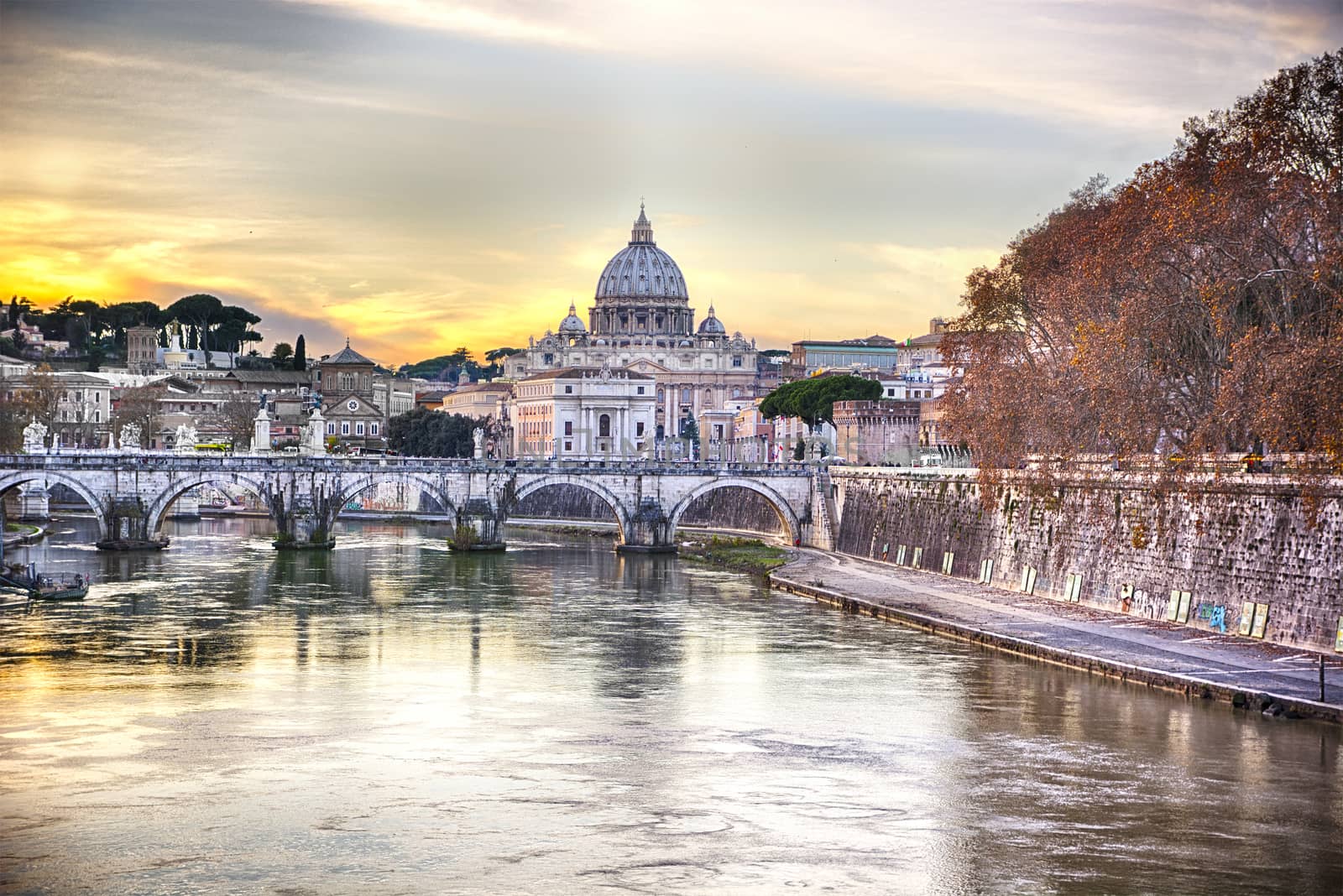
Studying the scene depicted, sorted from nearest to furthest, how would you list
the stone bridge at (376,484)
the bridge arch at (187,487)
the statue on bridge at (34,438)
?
the stone bridge at (376,484) → the bridge arch at (187,487) → the statue on bridge at (34,438)

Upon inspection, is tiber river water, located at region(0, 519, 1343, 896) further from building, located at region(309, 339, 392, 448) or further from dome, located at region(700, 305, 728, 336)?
dome, located at region(700, 305, 728, 336)

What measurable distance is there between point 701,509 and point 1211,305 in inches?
1901

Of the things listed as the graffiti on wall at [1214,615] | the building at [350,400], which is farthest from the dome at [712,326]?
the graffiti on wall at [1214,615]

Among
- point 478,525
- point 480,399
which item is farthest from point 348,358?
point 478,525

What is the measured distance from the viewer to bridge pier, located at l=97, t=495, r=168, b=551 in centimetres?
6128

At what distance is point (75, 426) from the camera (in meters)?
112

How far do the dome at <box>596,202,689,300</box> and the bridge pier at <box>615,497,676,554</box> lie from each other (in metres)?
108

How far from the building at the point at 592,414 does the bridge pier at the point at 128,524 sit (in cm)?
6272

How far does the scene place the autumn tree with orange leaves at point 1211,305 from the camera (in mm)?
31016

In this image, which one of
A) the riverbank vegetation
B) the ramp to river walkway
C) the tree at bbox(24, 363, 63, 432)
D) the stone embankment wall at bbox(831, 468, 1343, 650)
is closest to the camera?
the ramp to river walkway

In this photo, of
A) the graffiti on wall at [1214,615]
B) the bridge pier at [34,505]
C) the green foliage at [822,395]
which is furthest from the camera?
the green foliage at [822,395]

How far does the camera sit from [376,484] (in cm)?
6425

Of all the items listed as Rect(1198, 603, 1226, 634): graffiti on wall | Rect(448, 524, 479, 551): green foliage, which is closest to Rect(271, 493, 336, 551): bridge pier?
Rect(448, 524, 479, 551): green foliage

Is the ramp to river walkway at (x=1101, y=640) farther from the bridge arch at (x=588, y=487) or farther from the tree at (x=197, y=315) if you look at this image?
the tree at (x=197, y=315)
